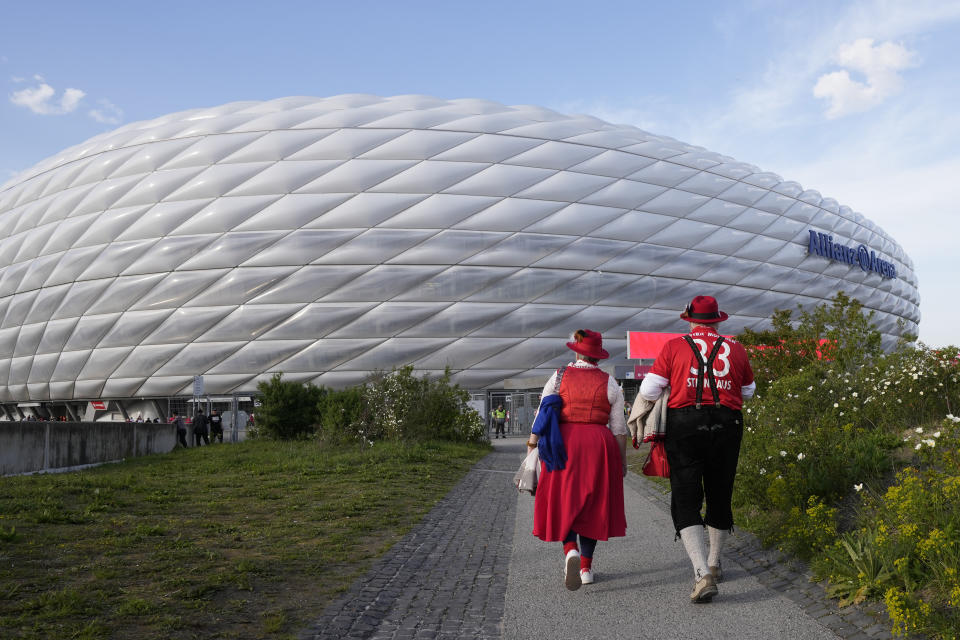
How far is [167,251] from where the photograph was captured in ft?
107

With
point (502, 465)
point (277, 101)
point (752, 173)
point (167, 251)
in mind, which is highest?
point (277, 101)

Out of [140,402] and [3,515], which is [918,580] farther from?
[140,402]

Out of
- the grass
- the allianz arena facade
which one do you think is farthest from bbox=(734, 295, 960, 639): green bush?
the allianz arena facade

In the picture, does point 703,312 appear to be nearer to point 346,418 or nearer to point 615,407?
point 615,407

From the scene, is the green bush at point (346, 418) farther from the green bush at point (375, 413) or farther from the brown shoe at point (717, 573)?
the brown shoe at point (717, 573)

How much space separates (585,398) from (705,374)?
773mm

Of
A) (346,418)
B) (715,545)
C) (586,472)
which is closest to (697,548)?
(715,545)

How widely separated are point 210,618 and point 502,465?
37.7ft

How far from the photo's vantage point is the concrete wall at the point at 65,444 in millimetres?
11359

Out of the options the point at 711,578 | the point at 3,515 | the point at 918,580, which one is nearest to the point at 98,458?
the point at 3,515

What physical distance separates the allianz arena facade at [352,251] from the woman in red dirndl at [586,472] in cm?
2675

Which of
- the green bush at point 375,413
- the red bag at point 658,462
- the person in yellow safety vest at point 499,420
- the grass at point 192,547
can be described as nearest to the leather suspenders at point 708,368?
the red bag at point 658,462

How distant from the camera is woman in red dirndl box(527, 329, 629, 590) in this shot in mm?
4574

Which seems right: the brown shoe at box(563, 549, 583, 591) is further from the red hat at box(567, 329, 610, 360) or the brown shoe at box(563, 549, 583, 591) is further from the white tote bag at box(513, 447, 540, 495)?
the red hat at box(567, 329, 610, 360)
